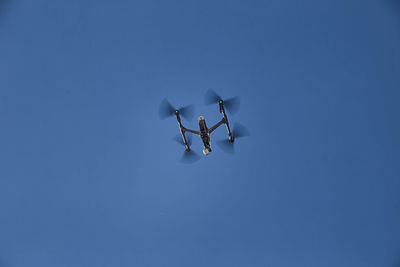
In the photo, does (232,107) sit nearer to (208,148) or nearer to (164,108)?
(208,148)

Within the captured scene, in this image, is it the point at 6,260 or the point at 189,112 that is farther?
the point at 6,260

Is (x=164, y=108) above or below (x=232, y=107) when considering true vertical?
above

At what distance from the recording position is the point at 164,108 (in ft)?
47.0

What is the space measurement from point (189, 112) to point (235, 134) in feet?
10.2

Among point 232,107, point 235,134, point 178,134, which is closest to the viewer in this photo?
point 232,107

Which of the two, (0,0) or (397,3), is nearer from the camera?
(397,3)

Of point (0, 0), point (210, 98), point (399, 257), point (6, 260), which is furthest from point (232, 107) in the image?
point (6, 260)

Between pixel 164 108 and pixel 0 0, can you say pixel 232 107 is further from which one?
pixel 0 0

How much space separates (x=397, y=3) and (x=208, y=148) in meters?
14.1

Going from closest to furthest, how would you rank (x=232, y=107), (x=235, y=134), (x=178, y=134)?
(x=232, y=107)
(x=235, y=134)
(x=178, y=134)

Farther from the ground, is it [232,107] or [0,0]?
[0,0]

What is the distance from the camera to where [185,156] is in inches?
621

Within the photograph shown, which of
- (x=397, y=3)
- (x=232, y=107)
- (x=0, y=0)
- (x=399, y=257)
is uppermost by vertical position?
(x=0, y=0)

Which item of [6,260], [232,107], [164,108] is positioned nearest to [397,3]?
[232,107]
